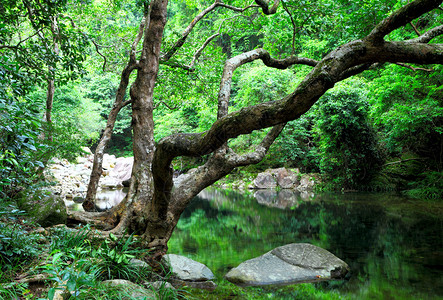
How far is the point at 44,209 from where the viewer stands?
5.08 meters

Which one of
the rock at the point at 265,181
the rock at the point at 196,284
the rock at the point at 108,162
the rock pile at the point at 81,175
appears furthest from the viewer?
the rock at the point at 108,162

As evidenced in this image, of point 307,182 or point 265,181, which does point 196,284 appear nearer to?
point 307,182

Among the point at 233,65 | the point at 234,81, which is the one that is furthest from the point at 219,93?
the point at 234,81

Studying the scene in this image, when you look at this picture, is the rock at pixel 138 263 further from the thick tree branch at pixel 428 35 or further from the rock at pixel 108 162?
the rock at pixel 108 162

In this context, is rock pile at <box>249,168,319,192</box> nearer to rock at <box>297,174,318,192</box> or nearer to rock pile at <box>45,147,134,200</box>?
rock at <box>297,174,318,192</box>

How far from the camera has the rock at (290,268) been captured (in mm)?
4566

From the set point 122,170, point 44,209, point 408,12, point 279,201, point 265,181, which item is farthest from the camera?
point 122,170

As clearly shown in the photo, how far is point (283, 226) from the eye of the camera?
8.58m

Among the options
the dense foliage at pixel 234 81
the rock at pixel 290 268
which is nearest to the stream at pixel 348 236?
the rock at pixel 290 268

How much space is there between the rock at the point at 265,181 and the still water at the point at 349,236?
5292 mm

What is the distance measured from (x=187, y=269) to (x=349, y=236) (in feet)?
15.4

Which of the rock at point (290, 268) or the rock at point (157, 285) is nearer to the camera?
the rock at point (157, 285)

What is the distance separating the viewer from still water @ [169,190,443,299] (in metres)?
4.59

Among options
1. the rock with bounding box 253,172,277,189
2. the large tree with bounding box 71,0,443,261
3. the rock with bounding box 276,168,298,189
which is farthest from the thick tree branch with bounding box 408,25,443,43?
the rock with bounding box 253,172,277,189
